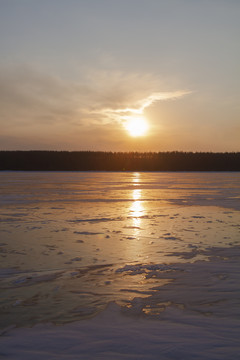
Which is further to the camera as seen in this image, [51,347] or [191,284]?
[191,284]

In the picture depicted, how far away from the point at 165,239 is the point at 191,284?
2.16 meters

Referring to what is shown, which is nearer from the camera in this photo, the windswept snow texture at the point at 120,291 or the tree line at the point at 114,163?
the windswept snow texture at the point at 120,291

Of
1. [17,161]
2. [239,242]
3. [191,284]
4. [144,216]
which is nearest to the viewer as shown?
[191,284]

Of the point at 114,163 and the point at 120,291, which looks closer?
the point at 120,291

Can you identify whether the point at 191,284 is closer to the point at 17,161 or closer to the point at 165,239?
the point at 165,239

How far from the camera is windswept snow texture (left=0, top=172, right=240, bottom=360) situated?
2.52m

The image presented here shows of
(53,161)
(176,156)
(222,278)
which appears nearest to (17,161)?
(53,161)

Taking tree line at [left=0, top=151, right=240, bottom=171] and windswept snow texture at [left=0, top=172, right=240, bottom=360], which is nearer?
windswept snow texture at [left=0, top=172, right=240, bottom=360]

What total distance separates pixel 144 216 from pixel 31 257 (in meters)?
4.40

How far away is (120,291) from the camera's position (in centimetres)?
359

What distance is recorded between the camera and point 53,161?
69375mm

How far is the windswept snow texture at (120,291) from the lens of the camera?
8.27 ft

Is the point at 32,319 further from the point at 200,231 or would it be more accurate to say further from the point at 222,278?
the point at 200,231

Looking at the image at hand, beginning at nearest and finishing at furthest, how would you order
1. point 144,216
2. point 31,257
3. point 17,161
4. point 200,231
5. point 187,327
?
Answer: point 187,327 → point 31,257 → point 200,231 → point 144,216 → point 17,161
